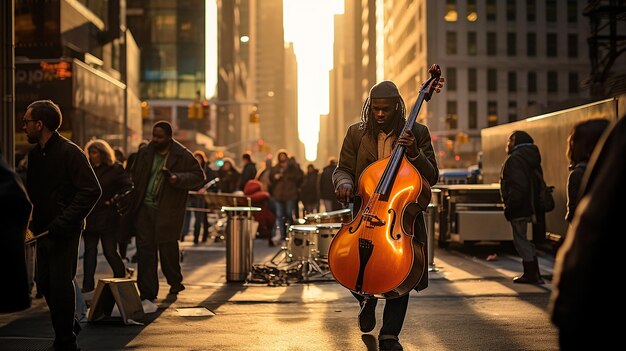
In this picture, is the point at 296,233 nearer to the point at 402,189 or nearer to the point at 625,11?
the point at 402,189

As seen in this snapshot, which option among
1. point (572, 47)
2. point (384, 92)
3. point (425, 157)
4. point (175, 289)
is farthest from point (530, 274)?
point (572, 47)

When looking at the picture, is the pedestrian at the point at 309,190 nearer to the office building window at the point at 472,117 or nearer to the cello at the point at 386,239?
the cello at the point at 386,239

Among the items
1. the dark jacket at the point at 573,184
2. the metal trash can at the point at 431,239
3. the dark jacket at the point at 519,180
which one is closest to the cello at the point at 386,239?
the dark jacket at the point at 573,184

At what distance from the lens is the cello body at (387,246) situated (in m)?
6.39

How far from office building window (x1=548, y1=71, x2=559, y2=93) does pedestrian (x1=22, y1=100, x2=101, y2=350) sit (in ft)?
304

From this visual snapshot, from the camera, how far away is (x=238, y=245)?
43.8 ft

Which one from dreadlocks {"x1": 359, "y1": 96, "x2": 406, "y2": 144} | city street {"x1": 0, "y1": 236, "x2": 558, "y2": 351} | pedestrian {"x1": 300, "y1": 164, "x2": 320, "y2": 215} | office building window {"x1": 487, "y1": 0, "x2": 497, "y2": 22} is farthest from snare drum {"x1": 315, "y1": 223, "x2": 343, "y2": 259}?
office building window {"x1": 487, "y1": 0, "x2": 497, "y2": 22}

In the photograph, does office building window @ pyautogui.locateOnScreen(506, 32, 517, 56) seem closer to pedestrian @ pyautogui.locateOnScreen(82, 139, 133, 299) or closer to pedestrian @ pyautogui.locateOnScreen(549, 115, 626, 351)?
pedestrian @ pyautogui.locateOnScreen(82, 139, 133, 299)

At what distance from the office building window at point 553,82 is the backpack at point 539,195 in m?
86.0

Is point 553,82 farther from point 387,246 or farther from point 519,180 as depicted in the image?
point 387,246

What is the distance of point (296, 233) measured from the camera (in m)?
13.9

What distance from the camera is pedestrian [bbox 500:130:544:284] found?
12.6 m

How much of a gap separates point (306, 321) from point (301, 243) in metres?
4.63

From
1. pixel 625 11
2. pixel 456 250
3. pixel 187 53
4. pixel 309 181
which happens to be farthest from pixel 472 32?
pixel 456 250
